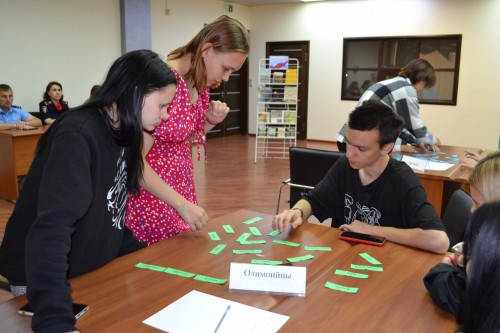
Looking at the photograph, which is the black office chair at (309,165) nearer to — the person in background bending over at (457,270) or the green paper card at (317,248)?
the green paper card at (317,248)

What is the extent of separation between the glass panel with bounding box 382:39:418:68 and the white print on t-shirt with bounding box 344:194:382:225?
727cm

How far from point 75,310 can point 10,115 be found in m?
5.11

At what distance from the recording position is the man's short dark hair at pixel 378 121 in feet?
6.68

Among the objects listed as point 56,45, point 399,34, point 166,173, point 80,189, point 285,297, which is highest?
point 399,34

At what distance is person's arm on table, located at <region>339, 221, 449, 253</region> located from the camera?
1.66m

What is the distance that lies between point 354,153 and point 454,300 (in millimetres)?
907

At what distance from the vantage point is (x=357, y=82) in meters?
9.17

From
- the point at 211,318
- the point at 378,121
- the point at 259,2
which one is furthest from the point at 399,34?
the point at 211,318

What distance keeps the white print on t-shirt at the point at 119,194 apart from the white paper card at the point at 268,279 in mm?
411

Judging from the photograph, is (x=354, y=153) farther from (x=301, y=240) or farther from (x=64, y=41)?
(x=64, y=41)

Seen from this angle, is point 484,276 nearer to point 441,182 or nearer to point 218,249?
point 218,249

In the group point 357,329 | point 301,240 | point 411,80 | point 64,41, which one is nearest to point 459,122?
point 411,80

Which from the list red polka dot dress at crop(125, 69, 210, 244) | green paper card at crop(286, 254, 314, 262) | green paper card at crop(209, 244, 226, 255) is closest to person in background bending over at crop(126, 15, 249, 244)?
red polka dot dress at crop(125, 69, 210, 244)

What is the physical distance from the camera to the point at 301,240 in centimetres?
175
